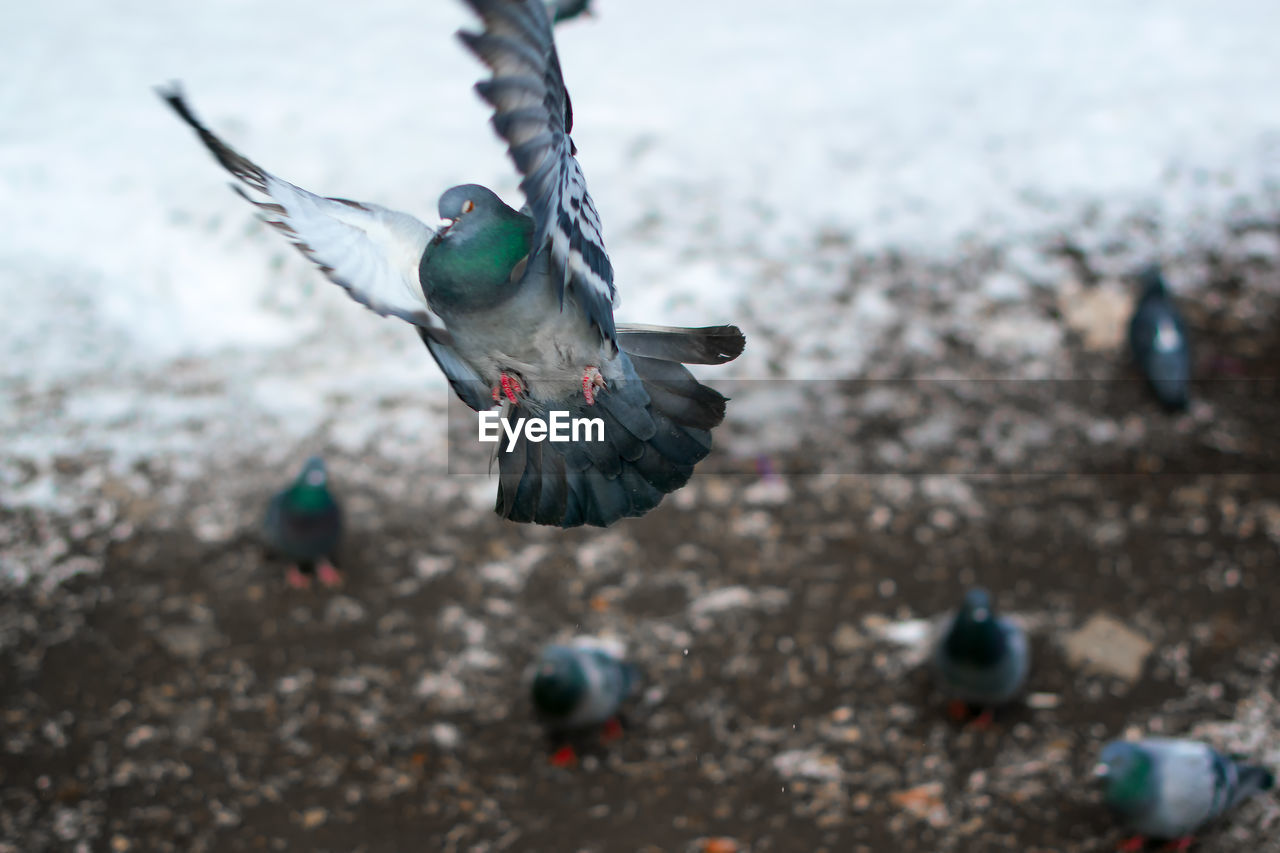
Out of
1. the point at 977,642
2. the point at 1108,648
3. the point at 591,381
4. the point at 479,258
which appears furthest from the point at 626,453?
the point at 1108,648

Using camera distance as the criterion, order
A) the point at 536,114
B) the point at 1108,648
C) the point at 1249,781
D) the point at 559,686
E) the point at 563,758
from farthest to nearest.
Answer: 1. the point at 1108,648
2. the point at 563,758
3. the point at 559,686
4. the point at 1249,781
5. the point at 536,114

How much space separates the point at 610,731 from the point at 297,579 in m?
1.30

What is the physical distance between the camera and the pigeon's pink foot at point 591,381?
1.46m

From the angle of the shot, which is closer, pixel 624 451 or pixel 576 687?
pixel 624 451

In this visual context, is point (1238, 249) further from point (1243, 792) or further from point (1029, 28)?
point (1243, 792)

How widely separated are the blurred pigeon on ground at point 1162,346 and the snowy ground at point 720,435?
140mm

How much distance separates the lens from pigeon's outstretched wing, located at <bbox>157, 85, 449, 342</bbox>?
4.72 feet

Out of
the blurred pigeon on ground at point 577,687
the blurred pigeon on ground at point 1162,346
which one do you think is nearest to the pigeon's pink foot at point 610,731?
the blurred pigeon on ground at point 577,687

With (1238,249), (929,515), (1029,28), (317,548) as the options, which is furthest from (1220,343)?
(317,548)

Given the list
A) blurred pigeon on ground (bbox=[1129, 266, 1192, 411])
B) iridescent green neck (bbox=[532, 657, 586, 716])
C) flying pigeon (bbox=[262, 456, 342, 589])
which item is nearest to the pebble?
blurred pigeon on ground (bbox=[1129, 266, 1192, 411])

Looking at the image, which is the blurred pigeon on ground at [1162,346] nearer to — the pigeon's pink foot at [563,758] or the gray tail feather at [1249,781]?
the gray tail feather at [1249,781]

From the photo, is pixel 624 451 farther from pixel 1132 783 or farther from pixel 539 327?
pixel 1132 783

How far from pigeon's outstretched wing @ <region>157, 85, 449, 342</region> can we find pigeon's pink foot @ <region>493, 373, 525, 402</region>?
0.34ft

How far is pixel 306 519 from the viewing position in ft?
12.0
